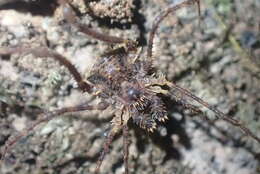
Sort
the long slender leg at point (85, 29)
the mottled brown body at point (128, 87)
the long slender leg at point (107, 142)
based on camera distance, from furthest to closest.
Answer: the mottled brown body at point (128, 87) < the long slender leg at point (107, 142) < the long slender leg at point (85, 29)

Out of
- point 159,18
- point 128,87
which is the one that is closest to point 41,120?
point 128,87

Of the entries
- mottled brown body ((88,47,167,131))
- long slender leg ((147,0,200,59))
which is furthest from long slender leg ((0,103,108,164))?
long slender leg ((147,0,200,59))

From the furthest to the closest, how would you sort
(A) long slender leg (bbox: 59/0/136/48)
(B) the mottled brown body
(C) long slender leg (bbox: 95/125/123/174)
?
1. (B) the mottled brown body
2. (C) long slender leg (bbox: 95/125/123/174)
3. (A) long slender leg (bbox: 59/0/136/48)

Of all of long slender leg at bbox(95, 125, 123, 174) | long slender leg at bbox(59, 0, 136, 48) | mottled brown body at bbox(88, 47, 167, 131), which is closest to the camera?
long slender leg at bbox(59, 0, 136, 48)

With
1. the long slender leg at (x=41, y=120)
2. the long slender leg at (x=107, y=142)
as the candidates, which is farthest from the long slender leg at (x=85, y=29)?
the long slender leg at (x=107, y=142)

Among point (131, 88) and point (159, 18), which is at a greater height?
point (159, 18)

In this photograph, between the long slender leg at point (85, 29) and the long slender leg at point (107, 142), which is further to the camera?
the long slender leg at point (107, 142)

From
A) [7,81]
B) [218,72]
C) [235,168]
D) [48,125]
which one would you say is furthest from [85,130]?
[235,168]

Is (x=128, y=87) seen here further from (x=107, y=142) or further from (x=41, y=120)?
(x=41, y=120)

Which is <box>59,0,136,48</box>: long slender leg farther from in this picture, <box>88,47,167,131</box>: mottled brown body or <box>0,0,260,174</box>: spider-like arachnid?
<box>88,47,167,131</box>: mottled brown body

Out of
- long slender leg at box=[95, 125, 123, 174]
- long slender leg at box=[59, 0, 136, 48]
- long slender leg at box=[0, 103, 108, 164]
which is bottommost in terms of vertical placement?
long slender leg at box=[95, 125, 123, 174]

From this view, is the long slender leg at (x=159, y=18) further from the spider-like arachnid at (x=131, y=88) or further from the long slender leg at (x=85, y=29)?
the long slender leg at (x=85, y=29)
